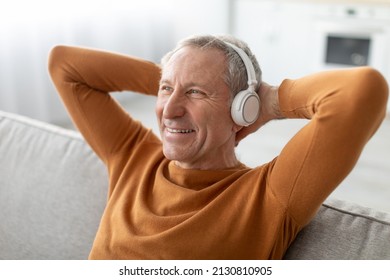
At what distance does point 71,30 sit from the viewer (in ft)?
12.2

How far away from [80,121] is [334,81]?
70 cm

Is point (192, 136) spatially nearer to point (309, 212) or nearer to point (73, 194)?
point (309, 212)

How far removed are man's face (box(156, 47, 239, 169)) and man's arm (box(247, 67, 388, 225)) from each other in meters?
0.18

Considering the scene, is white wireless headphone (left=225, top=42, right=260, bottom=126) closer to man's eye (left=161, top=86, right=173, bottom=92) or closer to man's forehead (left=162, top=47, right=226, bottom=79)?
man's forehead (left=162, top=47, right=226, bottom=79)

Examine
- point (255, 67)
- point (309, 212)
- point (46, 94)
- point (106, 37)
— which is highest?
point (255, 67)

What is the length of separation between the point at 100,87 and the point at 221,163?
1.43ft

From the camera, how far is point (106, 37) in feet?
13.1

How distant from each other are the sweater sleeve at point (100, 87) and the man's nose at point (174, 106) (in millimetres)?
263

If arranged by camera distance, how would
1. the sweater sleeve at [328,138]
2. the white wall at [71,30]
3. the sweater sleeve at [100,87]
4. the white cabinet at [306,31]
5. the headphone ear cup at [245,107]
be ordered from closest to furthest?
the sweater sleeve at [328,138] < the headphone ear cup at [245,107] < the sweater sleeve at [100,87] < the white wall at [71,30] < the white cabinet at [306,31]

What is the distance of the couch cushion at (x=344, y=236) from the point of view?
1066 mm

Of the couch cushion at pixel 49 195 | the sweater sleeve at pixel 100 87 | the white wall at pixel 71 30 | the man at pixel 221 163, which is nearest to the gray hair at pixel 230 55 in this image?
the man at pixel 221 163

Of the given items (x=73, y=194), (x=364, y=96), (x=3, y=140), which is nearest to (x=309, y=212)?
(x=364, y=96)

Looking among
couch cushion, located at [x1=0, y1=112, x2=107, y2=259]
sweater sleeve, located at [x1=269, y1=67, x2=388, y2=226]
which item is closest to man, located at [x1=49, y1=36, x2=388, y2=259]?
sweater sleeve, located at [x1=269, y1=67, x2=388, y2=226]

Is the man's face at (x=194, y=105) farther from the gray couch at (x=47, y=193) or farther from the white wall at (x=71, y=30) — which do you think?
the white wall at (x=71, y=30)
